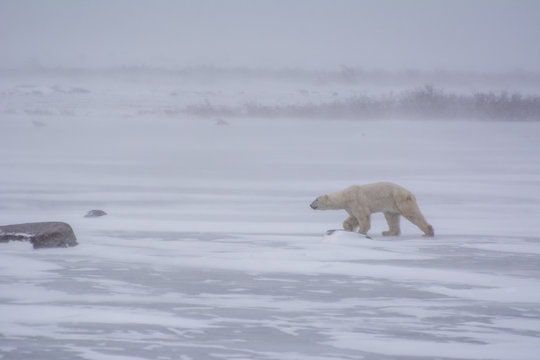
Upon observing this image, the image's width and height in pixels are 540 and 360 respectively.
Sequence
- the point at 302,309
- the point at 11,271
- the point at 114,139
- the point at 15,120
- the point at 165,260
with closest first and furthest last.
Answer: the point at 302,309
the point at 11,271
the point at 165,260
the point at 114,139
the point at 15,120

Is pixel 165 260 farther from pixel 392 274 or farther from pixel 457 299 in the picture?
pixel 457 299

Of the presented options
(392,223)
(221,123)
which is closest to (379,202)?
(392,223)

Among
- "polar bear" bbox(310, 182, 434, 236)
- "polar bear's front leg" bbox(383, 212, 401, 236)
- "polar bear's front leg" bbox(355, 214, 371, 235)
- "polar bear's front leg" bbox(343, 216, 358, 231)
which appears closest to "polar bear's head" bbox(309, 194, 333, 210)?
"polar bear" bbox(310, 182, 434, 236)

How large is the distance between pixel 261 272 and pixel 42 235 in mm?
2141

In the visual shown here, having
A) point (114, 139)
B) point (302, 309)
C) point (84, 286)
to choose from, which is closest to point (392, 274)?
point (302, 309)

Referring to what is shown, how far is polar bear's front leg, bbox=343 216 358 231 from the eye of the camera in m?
10.3

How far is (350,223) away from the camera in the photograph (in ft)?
34.0

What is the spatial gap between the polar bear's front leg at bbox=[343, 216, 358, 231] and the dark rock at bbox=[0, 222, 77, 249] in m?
2.69

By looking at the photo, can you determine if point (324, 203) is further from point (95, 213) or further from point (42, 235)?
point (95, 213)

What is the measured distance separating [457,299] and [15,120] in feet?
131

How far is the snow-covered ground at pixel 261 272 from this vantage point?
18.9ft

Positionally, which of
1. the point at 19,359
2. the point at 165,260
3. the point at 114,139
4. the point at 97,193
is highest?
the point at 114,139

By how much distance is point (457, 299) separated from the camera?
7047 millimetres

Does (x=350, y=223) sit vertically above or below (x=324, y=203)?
below
